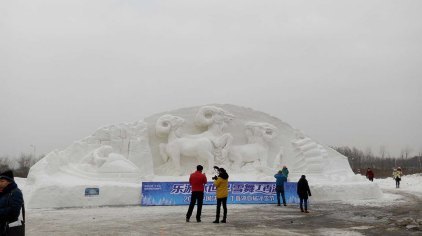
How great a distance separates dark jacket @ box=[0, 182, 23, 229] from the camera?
4480 mm

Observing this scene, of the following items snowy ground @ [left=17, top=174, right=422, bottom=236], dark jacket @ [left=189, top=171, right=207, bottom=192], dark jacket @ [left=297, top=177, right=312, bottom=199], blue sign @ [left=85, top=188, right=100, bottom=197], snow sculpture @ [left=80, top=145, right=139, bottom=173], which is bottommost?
snowy ground @ [left=17, top=174, right=422, bottom=236]

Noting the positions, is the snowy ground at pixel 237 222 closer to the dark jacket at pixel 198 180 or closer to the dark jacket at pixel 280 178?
the dark jacket at pixel 198 180

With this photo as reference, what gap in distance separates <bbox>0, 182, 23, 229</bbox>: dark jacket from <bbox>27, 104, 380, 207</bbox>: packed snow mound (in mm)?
8893

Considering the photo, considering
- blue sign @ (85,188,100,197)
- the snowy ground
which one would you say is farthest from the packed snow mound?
the snowy ground

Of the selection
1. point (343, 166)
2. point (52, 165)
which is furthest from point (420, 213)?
point (52, 165)

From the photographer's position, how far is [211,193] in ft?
43.5

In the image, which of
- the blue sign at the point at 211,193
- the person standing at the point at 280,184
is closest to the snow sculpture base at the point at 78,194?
the blue sign at the point at 211,193

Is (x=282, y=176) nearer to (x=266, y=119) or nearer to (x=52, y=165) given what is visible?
(x=266, y=119)

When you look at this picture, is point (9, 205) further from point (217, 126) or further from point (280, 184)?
point (217, 126)

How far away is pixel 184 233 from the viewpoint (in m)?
7.32

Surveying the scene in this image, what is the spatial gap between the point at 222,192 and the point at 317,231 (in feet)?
7.09

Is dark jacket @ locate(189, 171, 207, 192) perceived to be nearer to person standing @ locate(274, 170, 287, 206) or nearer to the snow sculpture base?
person standing @ locate(274, 170, 287, 206)

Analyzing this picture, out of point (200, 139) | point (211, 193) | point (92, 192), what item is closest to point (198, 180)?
point (211, 193)

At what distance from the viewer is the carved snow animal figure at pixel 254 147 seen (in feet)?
55.6
